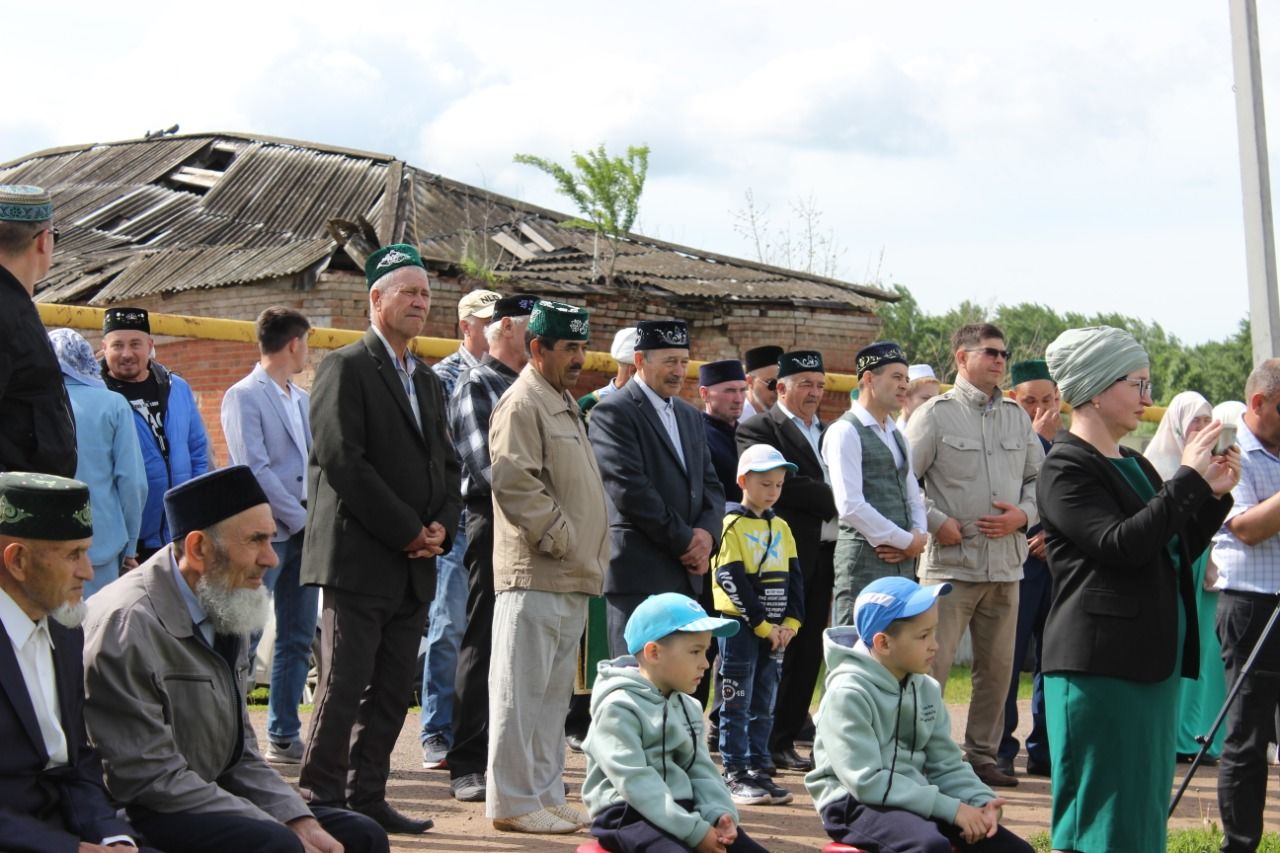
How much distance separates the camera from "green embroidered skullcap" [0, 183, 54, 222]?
4.73m

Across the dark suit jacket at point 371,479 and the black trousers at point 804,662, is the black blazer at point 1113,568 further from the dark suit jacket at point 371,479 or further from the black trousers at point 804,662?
the black trousers at point 804,662

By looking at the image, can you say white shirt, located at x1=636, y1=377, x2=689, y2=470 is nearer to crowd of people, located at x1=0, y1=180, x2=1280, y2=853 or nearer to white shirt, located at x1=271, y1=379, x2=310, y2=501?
crowd of people, located at x1=0, y1=180, x2=1280, y2=853

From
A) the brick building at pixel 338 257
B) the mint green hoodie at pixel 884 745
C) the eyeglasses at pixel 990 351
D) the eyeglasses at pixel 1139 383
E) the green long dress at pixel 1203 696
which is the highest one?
the brick building at pixel 338 257

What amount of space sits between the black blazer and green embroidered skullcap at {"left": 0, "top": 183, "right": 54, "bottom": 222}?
346cm

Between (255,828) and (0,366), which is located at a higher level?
(0,366)

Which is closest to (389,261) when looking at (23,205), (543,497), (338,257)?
(543,497)

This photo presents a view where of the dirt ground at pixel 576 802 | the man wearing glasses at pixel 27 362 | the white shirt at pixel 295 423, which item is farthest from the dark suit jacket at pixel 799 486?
the man wearing glasses at pixel 27 362

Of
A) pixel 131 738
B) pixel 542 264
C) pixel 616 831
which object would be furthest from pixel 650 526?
pixel 542 264

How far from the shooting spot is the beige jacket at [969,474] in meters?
8.02

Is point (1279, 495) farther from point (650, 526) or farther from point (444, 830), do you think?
point (444, 830)

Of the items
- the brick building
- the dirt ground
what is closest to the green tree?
the brick building

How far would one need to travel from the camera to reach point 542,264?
17.3m

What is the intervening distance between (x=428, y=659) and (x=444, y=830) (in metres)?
1.55

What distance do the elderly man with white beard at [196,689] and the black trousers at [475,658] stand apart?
2.19m
